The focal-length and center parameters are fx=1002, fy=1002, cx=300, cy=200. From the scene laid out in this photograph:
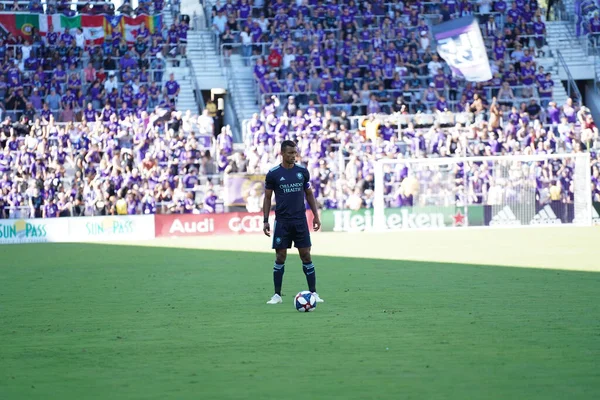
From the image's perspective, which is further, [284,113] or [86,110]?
[284,113]

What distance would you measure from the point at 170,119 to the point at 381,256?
14588 millimetres

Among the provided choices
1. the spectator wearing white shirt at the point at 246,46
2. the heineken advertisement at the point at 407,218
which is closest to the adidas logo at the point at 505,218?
the heineken advertisement at the point at 407,218

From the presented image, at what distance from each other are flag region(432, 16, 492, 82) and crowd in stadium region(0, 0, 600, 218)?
0.77 m

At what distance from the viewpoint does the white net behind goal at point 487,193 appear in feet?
106

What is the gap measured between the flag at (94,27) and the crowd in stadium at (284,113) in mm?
684

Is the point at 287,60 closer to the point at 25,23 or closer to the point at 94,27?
the point at 94,27

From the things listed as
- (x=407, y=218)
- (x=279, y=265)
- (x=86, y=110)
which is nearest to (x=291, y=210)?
A: (x=279, y=265)

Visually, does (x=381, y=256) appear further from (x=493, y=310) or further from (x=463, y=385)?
(x=463, y=385)

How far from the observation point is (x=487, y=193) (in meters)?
32.7

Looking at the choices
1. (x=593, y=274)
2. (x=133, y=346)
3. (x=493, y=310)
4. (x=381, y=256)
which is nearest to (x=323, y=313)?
(x=493, y=310)

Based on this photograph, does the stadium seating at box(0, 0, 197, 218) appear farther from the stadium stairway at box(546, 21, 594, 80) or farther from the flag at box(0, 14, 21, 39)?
the stadium stairway at box(546, 21, 594, 80)

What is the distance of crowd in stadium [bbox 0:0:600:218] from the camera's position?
32062mm

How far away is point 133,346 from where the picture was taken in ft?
31.2

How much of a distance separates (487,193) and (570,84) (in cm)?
1005
